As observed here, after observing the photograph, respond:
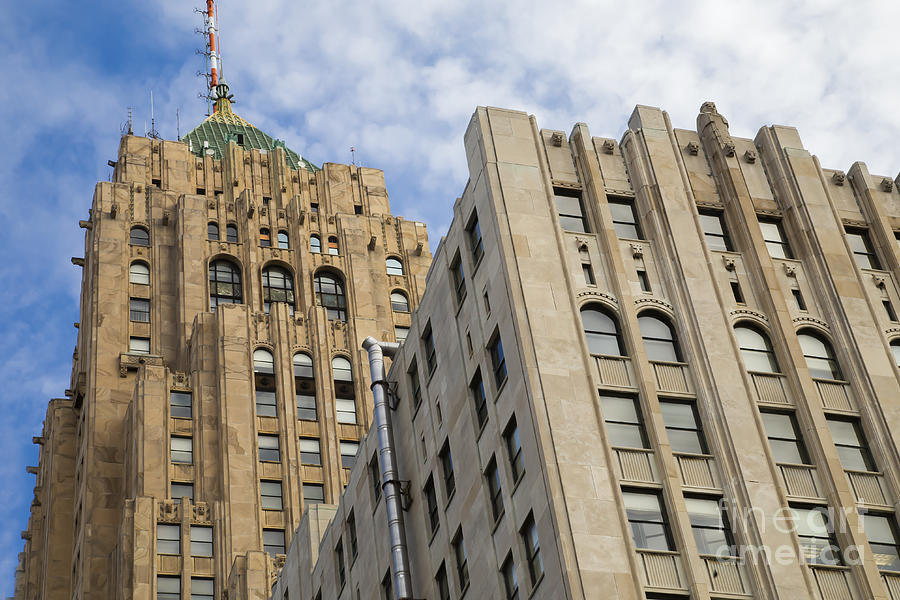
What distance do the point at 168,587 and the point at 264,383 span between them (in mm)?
17205

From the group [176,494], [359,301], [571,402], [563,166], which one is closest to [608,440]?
[571,402]

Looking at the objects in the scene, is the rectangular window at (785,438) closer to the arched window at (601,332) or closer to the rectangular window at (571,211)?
the arched window at (601,332)

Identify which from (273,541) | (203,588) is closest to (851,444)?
(203,588)

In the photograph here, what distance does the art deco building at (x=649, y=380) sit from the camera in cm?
4197

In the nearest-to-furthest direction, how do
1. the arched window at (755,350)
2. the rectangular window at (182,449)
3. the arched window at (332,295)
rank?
1. the arched window at (755,350)
2. the rectangular window at (182,449)
3. the arched window at (332,295)

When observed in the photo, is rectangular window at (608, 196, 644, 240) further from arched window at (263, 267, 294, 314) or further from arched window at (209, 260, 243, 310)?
arched window at (209, 260, 243, 310)

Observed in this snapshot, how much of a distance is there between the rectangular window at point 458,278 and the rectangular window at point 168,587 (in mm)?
40658

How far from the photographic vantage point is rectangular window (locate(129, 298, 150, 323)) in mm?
104688

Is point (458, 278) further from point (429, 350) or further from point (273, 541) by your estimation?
point (273, 541)

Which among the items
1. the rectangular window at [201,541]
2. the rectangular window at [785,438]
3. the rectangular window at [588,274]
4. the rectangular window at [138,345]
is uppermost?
the rectangular window at [138,345]

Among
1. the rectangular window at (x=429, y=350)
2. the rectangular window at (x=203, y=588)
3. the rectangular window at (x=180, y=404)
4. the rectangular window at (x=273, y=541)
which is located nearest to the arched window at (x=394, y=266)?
the rectangular window at (x=180, y=404)

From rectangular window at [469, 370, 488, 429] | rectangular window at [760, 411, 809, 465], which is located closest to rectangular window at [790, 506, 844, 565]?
rectangular window at [760, 411, 809, 465]

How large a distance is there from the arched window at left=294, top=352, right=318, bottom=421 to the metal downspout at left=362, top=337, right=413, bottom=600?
40.4 metres

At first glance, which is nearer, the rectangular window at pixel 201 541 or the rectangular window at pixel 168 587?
the rectangular window at pixel 168 587
